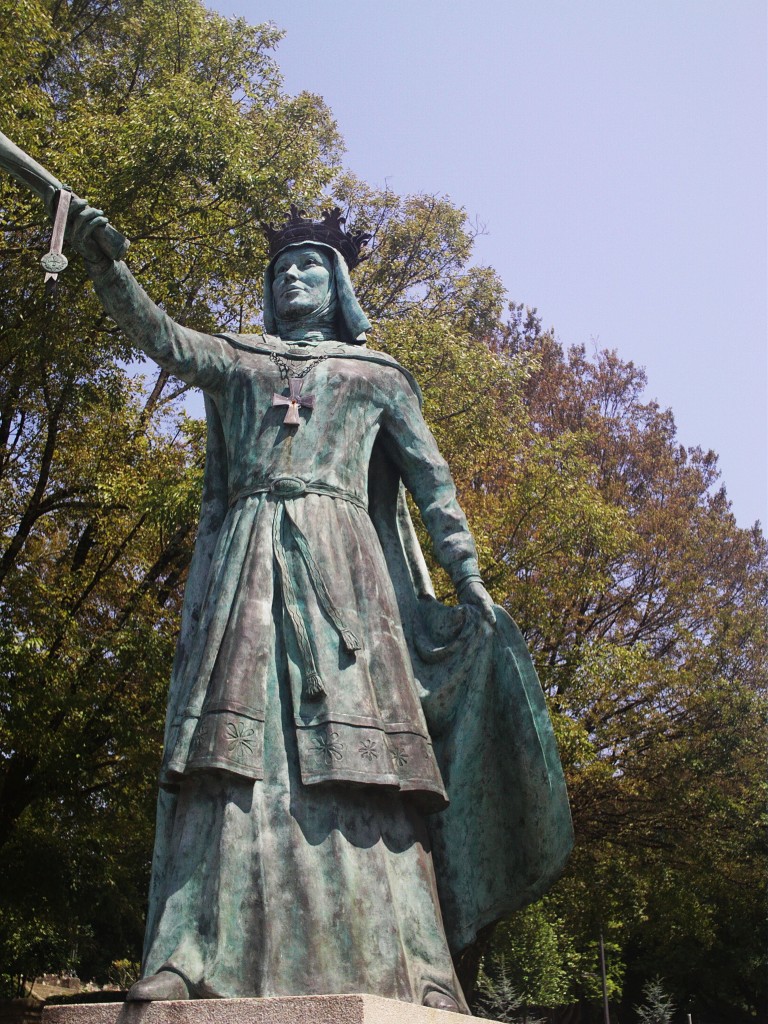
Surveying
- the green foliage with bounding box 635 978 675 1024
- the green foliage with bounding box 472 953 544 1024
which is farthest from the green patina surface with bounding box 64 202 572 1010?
the green foliage with bounding box 635 978 675 1024

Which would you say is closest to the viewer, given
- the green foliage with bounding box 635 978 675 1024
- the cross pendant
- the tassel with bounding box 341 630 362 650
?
the tassel with bounding box 341 630 362 650

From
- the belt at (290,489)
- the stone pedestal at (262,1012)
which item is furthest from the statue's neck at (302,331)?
the stone pedestal at (262,1012)

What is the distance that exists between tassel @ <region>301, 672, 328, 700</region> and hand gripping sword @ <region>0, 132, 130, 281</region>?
176cm

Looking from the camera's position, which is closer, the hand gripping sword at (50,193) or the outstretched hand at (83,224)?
the hand gripping sword at (50,193)

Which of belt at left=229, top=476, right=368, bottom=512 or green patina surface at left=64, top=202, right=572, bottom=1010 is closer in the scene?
green patina surface at left=64, top=202, right=572, bottom=1010

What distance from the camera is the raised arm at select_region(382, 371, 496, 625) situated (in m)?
5.29

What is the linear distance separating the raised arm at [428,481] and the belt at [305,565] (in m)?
0.35

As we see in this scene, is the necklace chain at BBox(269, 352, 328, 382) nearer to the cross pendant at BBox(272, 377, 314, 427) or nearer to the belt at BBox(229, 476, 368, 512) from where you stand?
the cross pendant at BBox(272, 377, 314, 427)

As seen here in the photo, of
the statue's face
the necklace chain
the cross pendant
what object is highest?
the statue's face

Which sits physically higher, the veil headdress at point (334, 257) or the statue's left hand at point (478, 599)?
the veil headdress at point (334, 257)

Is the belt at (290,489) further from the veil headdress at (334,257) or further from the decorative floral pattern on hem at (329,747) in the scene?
the decorative floral pattern on hem at (329,747)

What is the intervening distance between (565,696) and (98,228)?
12479mm

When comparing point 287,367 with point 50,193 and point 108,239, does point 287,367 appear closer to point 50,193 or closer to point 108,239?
point 108,239

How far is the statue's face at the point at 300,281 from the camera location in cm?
564
